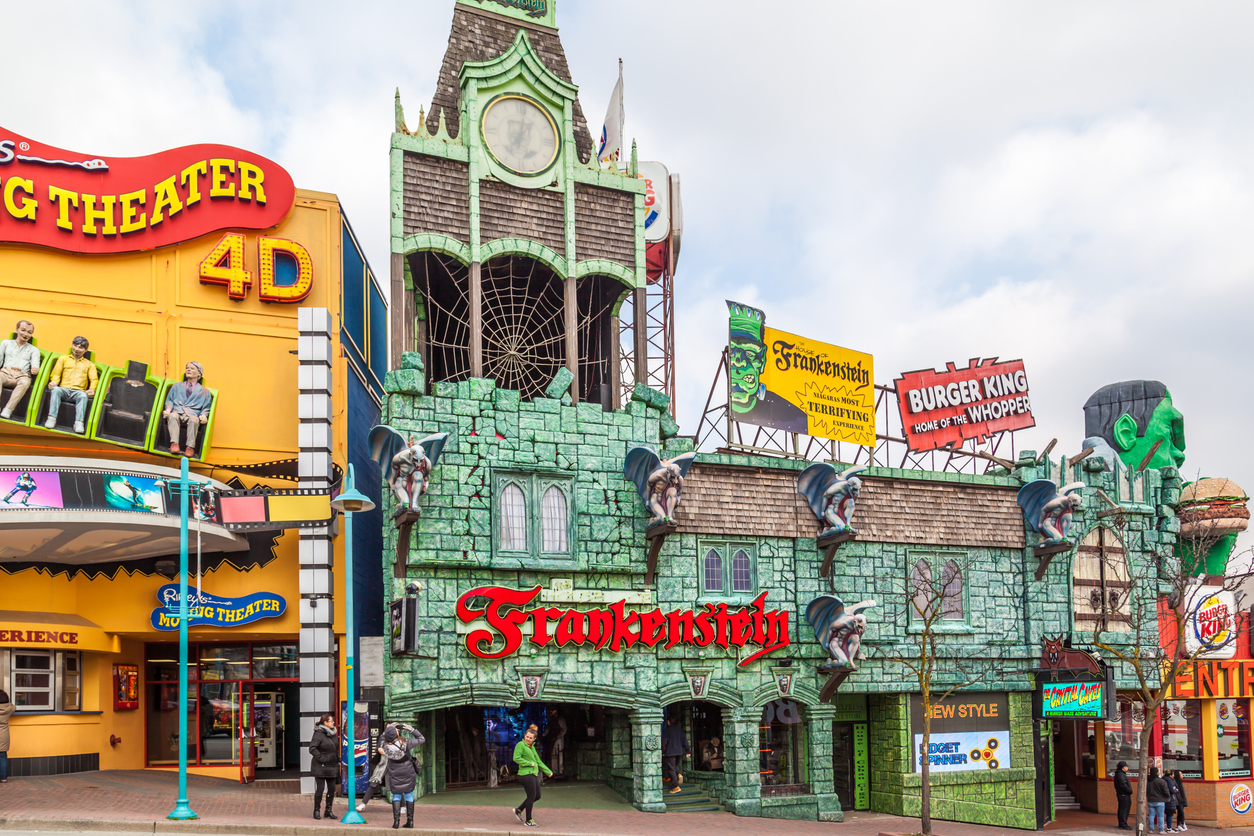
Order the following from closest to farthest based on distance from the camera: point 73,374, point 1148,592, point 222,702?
point 73,374 → point 222,702 → point 1148,592

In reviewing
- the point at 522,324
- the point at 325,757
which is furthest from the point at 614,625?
the point at 522,324

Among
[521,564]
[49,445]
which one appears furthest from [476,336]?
[49,445]

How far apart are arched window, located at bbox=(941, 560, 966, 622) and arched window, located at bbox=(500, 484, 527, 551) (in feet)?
36.1

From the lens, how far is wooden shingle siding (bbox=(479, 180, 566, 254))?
88.8 feet

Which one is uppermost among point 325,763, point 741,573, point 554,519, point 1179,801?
point 554,519

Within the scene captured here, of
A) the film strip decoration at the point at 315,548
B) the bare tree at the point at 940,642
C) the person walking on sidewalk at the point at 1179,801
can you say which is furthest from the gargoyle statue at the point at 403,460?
the person walking on sidewalk at the point at 1179,801

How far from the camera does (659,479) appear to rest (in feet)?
83.1

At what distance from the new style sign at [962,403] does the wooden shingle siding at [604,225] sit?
8564mm

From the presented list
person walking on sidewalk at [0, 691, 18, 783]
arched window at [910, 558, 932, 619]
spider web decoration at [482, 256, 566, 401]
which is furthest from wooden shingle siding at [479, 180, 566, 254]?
person walking on sidewalk at [0, 691, 18, 783]

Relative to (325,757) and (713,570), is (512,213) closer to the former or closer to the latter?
(713,570)

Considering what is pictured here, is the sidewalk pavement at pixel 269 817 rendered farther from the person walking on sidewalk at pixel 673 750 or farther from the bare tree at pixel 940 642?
the bare tree at pixel 940 642

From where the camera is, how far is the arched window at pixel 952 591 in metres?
29.4

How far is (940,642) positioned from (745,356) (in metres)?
8.54

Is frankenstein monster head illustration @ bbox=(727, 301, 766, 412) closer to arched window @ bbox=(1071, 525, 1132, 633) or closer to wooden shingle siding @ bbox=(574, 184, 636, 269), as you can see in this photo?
wooden shingle siding @ bbox=(574, 184, 636, 269)
